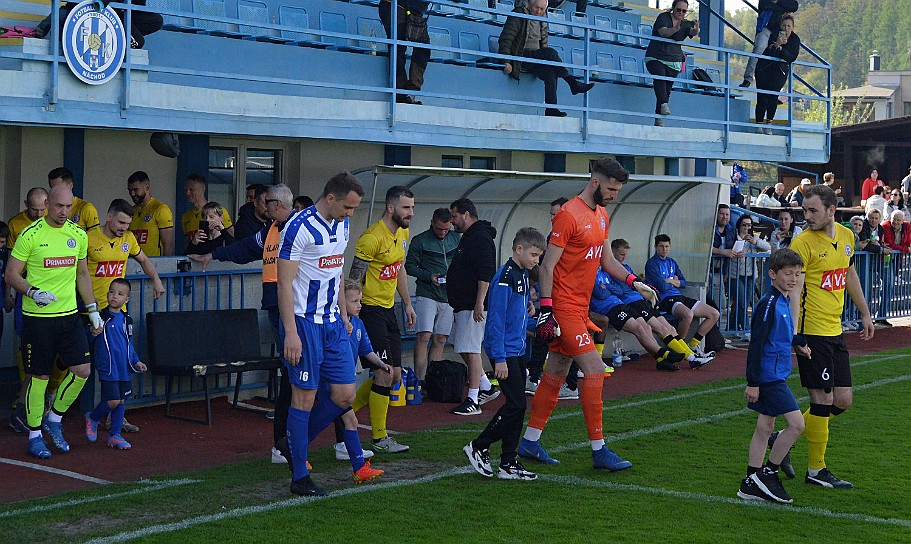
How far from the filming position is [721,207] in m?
17.0

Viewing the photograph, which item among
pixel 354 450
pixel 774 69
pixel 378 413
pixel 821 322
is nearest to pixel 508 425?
pixel 354 450

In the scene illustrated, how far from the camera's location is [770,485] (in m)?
7.54

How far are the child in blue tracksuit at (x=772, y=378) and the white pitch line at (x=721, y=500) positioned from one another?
87mm

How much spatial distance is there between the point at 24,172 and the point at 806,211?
7.91 meters

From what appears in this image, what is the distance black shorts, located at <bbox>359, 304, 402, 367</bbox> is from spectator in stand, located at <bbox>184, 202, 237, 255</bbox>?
2.16 metres

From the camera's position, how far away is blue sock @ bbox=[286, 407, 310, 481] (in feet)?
24.6

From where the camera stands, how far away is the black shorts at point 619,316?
47.3 feet

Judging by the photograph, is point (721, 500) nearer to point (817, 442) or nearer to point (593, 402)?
point (817, 442)

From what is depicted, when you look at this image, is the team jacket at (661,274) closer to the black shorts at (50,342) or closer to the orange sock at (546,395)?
the orange sock at (546,395)

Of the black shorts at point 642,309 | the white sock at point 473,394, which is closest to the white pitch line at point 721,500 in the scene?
the white sock at point 473,394

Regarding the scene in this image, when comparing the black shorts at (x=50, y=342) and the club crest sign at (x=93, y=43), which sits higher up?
the club crest sign at (x=93, y=43)

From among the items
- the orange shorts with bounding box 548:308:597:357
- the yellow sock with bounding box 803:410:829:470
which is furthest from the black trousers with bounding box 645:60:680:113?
the yellow sock with bounding box 803:410:829:470

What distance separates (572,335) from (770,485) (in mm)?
1681

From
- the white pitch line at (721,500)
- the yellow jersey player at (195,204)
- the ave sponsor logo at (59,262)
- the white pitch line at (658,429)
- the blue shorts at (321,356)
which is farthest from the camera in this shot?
the yellow jersey player at (195,204)
